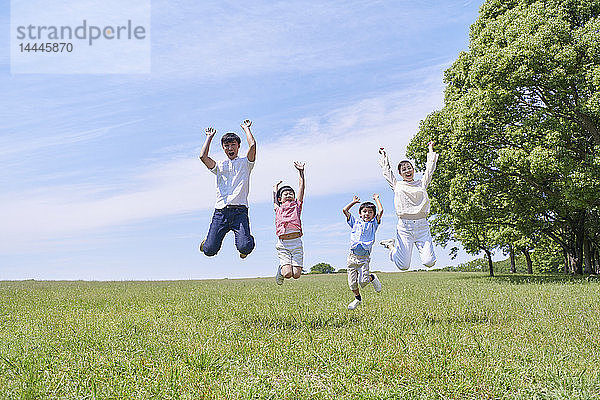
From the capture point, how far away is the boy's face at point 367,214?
1033cm

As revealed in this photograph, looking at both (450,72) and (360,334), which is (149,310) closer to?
(360,334)

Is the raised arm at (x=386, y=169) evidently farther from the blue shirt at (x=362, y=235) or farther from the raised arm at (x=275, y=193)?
the raised arm at (x=275, y=193)

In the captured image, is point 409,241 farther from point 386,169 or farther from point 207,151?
point 207,151

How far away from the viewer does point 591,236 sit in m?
41.1

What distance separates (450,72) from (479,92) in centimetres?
663

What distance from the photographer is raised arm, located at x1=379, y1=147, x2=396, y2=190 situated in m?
10.2

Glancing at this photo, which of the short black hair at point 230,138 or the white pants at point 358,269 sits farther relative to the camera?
the white pants at point 358,269

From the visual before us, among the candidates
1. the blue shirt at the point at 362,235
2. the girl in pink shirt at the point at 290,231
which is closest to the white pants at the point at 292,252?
the girl in pink shirt at the point at 290,231

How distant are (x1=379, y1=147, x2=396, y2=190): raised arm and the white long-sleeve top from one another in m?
0.03

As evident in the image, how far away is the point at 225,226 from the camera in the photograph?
9125 mm

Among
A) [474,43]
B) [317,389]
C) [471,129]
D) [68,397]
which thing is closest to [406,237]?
[317,389]

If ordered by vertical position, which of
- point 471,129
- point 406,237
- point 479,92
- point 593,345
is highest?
point 479,92

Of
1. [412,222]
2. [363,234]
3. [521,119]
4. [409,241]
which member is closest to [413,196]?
[412,222]

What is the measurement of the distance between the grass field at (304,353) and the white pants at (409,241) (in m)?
1.54
